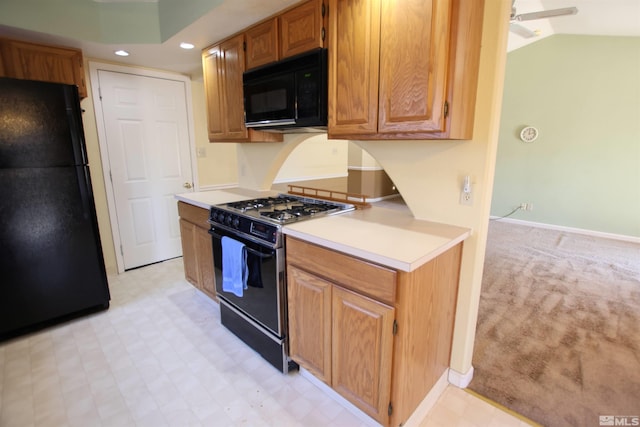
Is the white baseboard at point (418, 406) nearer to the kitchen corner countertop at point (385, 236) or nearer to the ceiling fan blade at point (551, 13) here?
the kitchen corner countertop at point (385, 236)

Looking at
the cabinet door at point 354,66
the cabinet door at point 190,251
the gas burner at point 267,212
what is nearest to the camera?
the cabinet door at point 354,66

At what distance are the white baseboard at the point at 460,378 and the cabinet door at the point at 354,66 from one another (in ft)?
4.73

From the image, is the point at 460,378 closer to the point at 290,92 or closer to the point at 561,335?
the point at 561,335

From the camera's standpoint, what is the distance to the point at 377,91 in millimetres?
1503

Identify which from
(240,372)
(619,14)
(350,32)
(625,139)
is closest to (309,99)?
(350,32)

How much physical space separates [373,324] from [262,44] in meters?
1.85

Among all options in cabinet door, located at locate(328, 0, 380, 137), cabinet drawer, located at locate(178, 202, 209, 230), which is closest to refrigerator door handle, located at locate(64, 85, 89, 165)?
cabinet drawer, located at locate(178, 202, 209, 230)

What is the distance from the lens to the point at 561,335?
2223 mm

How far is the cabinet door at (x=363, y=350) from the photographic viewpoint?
4.32ft

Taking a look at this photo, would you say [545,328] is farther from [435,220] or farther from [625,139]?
[625,139]

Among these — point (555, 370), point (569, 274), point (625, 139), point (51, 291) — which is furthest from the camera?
point (625, 139)

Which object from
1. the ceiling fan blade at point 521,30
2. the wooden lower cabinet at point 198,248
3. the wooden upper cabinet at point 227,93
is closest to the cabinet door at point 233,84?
the wooden upper cabinet at point 227,93

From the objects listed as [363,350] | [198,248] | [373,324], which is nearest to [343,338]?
[363,350]

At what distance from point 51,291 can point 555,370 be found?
11.3ft
